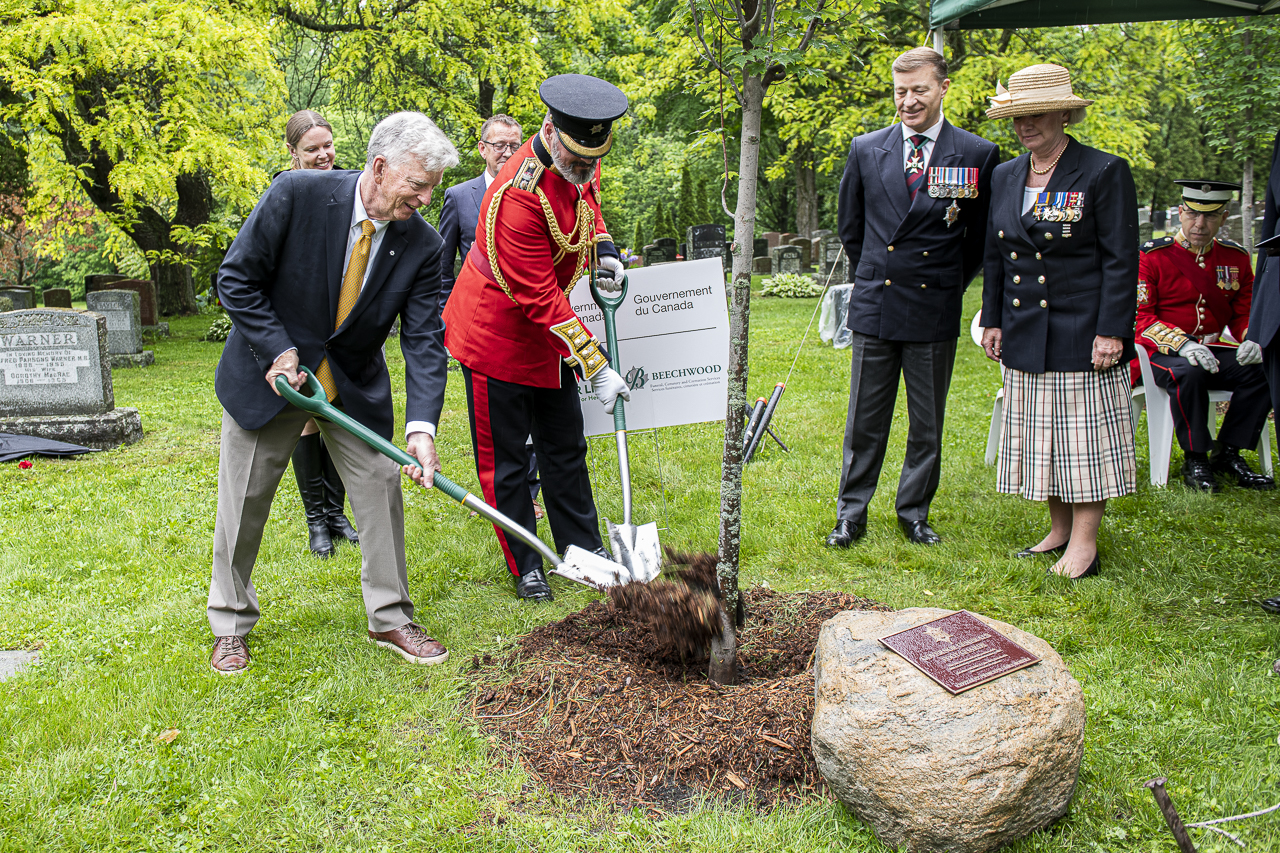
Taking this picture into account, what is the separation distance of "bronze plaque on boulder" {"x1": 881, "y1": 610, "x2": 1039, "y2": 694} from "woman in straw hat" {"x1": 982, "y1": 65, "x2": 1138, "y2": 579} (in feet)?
5.57

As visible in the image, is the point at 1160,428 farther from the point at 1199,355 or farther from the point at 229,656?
the point at 229,656

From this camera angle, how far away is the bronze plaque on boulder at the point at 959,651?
8.07ft

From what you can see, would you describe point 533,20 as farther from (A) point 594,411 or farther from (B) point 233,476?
(B) point 233,476

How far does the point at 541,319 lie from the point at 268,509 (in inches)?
50.9

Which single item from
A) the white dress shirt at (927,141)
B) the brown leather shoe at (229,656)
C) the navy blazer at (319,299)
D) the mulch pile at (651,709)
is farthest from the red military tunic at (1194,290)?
the brown leather shoe at (229,656)

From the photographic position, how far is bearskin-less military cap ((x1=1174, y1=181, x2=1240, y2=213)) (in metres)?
5.45

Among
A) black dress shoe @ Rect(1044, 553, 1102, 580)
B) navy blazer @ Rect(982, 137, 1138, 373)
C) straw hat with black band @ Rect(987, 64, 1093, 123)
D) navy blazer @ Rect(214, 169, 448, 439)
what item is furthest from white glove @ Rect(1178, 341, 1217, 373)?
navy blazer @ Rect(214, 169, 448, 439)

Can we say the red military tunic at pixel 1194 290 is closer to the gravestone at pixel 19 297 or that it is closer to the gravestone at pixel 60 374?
the gravestone at pixel 60 374

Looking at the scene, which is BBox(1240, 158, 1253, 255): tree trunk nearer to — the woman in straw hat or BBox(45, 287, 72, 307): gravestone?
the woman in straw hat

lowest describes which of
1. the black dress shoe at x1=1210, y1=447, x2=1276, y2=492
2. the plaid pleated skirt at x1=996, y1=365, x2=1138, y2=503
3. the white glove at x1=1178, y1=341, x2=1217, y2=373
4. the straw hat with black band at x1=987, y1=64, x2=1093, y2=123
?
the black dress shoe at x1=1210, y1=447, x2=1276, y2=492

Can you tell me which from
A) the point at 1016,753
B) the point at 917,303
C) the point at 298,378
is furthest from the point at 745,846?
the point at 917,303

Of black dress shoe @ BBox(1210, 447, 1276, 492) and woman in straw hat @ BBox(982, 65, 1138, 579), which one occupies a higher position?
woman in straw hat @ BBox(982, 65, 1138, 579)

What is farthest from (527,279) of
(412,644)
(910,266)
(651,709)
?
(910,266)

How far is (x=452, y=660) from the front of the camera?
11.7ft
